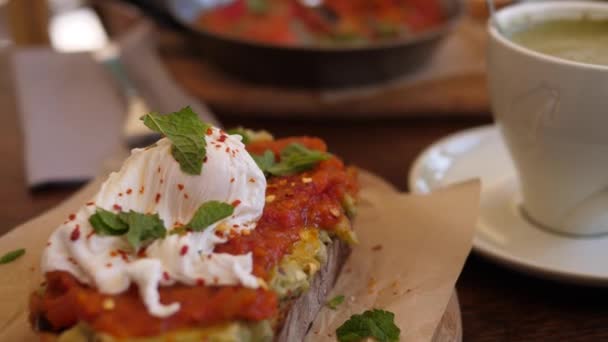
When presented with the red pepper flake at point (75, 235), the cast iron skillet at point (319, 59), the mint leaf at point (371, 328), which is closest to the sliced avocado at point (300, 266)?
the mint leaf at point (371, 328)

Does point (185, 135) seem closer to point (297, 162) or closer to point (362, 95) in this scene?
point (297, 162)

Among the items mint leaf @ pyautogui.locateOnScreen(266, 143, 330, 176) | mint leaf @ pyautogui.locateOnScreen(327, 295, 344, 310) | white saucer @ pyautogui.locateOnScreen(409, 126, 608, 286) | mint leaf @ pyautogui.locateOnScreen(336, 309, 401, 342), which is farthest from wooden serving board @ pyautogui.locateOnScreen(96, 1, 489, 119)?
mint leaf @ pyautogui.locateOnScreen(336, 309, 401, 342)

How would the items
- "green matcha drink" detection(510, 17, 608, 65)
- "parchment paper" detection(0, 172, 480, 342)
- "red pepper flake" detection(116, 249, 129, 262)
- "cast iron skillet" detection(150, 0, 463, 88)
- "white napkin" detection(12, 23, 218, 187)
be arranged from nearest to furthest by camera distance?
"red pepper flake" detection(116, 249, 129, 262) < "parchment paper" detection(0, 172, 480, 342) < "green matcha drink" detection(510, 17, 608, 65) < "white napkin" detection(12, 23, 218, 187) < "cast iron skillet" detection(150, 0, 463, 88)

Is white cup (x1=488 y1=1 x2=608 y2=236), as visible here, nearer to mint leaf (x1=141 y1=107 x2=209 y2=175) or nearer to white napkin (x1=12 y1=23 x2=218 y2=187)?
mint leaf (x1=141 y1=107 x2=209 y2=175)

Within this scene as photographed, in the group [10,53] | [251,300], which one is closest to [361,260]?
[251,300]

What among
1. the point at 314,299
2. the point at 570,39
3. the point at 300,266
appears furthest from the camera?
→ the point at 570,39

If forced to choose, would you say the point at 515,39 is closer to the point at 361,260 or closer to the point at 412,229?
the point at 412,229

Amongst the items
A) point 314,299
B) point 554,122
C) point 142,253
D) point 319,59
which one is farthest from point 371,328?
point 319,59

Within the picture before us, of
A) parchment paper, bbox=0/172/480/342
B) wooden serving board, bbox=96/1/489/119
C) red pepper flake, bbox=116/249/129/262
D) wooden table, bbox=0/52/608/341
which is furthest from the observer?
wooden serving board, bbox=96/1/489/119

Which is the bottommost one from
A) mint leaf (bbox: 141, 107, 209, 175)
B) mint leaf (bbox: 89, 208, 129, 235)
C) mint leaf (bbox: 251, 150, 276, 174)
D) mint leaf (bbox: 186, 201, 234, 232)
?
mint leaf (bbox: 251, 150, 276, 174)
